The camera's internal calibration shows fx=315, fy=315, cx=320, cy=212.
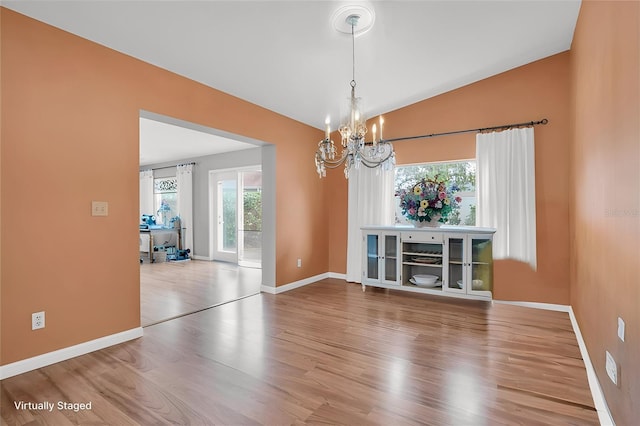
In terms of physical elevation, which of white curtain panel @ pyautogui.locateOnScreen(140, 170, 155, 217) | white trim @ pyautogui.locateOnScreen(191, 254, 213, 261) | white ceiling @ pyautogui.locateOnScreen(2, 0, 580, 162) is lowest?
white trim @ pyautogui.locateOnScreen(191, 254, 213, 261)

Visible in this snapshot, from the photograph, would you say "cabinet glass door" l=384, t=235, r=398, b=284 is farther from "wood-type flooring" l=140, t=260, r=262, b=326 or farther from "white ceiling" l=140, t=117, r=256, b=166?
"white ceiling" l=140, t=117, r=256, b=166

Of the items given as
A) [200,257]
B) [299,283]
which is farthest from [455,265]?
[200,257]

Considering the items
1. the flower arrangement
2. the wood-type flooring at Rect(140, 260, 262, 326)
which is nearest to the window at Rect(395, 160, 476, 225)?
the flower arrangement

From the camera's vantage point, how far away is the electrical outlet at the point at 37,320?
7.41 feet

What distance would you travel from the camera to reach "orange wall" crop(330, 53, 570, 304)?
3.61 metres

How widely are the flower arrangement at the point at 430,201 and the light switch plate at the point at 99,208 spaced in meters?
3.28

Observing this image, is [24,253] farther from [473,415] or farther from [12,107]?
[473,415]

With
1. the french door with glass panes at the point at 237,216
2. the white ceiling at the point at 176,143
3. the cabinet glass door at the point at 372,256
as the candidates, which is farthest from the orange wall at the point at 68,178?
the french door with glass panes at the point at 237,216

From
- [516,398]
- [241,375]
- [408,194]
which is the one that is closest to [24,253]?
[241,375]

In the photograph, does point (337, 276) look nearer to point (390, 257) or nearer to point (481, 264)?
point (390, 257)

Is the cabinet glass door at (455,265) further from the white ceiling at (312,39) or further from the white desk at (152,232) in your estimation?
the white desk at (152,232)

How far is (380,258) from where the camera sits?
4316 millimetres

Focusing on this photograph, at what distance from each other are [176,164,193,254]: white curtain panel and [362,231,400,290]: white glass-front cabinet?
481 cm

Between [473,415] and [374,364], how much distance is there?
736 millimetres
